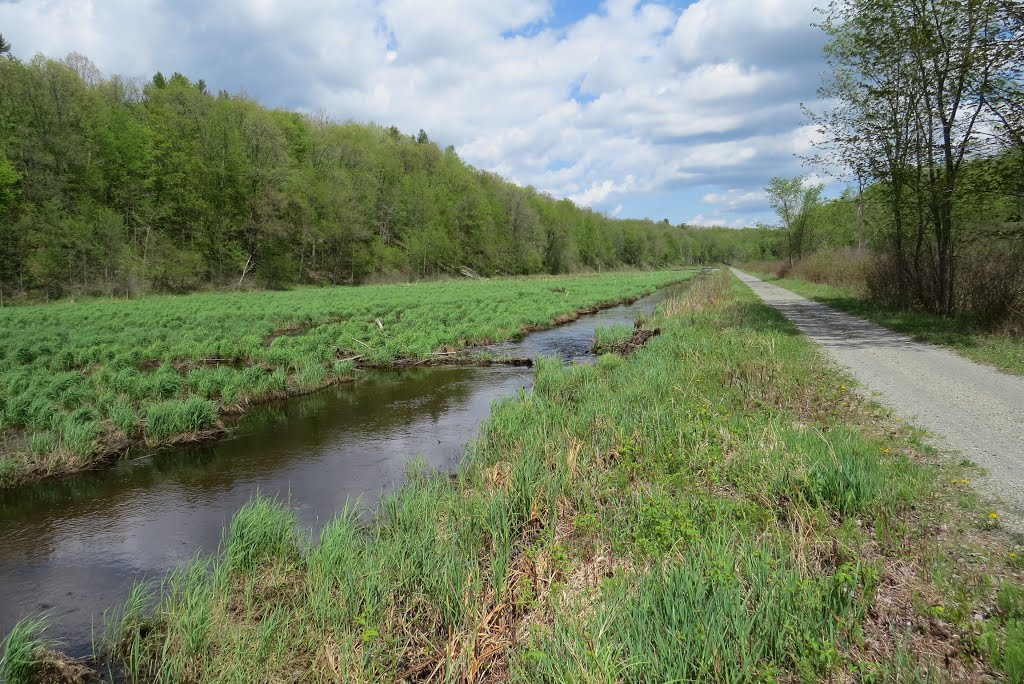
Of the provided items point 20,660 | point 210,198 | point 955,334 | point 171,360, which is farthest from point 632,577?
point 210,198

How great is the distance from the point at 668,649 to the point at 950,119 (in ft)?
69.7

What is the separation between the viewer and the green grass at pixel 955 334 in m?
10.9

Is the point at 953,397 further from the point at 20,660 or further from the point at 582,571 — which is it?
the point at 20,660

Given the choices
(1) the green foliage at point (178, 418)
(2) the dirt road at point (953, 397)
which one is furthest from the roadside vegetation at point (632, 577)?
(1) the green foliage at point (178, 418)

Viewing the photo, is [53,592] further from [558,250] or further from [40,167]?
[558,250]

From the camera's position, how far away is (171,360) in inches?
590

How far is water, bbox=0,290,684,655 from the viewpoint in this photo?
5762 mm

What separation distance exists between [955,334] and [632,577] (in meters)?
14.3

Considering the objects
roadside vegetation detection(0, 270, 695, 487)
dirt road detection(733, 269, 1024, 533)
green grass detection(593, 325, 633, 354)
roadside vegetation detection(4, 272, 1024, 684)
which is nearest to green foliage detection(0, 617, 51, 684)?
roadside vegetation detection(4, 272, 1024, 684)

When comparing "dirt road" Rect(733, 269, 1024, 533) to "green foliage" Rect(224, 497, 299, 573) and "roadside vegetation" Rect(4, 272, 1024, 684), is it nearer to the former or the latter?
"roadside vegetation" Rect(4, 272, 1024, 684)

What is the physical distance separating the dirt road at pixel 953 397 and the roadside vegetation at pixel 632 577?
37cm

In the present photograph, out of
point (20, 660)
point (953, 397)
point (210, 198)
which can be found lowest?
point (20, 660)

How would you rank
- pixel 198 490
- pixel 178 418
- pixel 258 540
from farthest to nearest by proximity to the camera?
pixel 178 418 → pixel 198 490 → pixel 258 540

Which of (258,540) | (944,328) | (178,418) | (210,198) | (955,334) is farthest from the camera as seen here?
(210,198)
